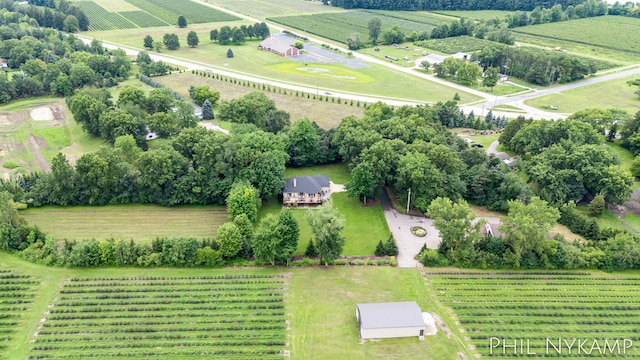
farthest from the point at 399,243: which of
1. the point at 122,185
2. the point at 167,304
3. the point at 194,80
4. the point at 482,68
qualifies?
the point at 482,68

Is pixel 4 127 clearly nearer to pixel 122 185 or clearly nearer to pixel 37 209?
pixel 37 209

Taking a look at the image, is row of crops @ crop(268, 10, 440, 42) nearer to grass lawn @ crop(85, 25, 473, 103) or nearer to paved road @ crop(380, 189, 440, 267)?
grass lawn @ crop(85, 25, 473, 103)

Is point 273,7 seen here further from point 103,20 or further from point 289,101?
point 289,101

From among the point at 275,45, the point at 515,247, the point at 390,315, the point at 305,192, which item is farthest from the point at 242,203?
the point at 275,45

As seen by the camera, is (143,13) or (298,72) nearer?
(298,72)

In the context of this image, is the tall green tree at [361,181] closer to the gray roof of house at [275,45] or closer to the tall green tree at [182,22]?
the gray roof of house at [275,45]

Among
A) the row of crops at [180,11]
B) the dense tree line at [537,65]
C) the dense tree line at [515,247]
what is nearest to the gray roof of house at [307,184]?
the dense tree line at [515,247]
